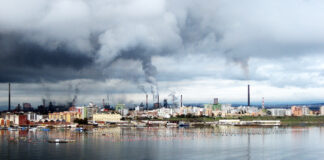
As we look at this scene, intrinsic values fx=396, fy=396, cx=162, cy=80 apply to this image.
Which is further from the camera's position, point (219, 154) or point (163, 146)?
point (163, 146)

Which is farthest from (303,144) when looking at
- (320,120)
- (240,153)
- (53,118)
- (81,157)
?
(53,118)

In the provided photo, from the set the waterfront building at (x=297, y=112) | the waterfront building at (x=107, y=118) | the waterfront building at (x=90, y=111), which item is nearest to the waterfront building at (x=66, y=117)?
the waterfront building at (x=107, y=118)

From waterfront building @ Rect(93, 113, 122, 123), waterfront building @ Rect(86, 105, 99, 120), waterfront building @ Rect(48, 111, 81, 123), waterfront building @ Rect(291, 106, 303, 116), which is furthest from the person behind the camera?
waterfront building @ Rect(291, 106, 303, 116)

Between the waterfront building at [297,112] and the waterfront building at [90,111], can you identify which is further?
the waterfront building at [297,112]

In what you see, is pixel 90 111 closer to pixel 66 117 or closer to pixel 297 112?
pixel 66 117

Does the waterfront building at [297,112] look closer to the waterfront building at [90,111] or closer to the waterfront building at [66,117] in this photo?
the waterfront building at [90,111]

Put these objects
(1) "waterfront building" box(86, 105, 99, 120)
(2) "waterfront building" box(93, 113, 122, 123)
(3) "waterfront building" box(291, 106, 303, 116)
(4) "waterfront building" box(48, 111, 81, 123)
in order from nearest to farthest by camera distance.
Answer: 1. (4) "waterfront building" box(48, 111, 81, 123)
2. (2) "waterfront building" box(93, 113, 122, 123)
3. (1) "waterfront building" box(86, 105, 99, 120)
4. (3) "waterfront building" box(291, 106, 303, 116)

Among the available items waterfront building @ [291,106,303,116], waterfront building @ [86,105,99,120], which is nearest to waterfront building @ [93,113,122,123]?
waterfront building @ [86,105,99,120]

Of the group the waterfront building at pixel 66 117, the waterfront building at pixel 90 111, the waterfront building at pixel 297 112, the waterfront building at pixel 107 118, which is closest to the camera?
the waterfront building at pixel 66 117

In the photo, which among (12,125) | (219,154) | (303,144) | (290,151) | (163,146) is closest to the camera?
(219,154)

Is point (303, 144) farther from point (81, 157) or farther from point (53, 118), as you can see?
point (53, 118)

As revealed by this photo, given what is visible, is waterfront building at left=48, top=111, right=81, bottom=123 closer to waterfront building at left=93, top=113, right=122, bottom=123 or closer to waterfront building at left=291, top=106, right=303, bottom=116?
waterfront building at left=93, top=113, right=122, bottom=123
